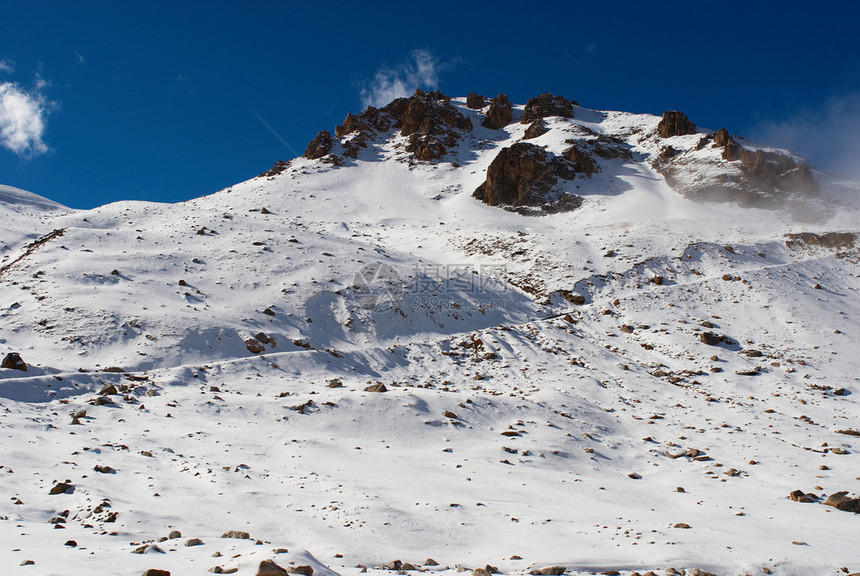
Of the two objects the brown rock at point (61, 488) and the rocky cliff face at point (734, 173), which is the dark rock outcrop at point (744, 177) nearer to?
the rocky cliff face at point (734, 173)

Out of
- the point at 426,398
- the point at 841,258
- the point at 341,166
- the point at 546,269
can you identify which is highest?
the point at 341,166

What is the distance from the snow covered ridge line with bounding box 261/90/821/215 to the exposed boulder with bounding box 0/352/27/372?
143 ft

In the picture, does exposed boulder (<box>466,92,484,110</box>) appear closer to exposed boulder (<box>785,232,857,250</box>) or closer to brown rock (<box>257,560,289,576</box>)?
exposed boulder (<box>785,232,857,250</box>)

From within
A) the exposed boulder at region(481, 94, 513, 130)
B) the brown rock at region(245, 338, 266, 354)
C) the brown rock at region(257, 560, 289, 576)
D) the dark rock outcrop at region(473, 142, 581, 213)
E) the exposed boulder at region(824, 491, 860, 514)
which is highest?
the exposed boulder at region(481, 94, 513, 130)

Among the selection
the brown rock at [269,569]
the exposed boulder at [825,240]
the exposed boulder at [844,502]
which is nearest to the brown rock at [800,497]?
the exposed boulder at [844,502]

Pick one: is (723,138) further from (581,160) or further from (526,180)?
(526,180)

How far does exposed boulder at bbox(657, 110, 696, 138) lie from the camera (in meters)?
67.2

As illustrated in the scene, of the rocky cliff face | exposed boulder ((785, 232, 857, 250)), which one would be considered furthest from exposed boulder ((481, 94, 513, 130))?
exposed boulder ((785, 232, 857, 250))

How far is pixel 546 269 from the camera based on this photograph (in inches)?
1304

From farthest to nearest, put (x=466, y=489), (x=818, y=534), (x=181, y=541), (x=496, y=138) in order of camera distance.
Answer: (x=496, y=138), (x=466, y=489), (x=818, y=534), (x=181, y=541)

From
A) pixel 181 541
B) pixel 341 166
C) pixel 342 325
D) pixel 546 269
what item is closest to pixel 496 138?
pixel 341 166

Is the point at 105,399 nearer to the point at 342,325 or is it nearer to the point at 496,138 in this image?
the point at 342,325

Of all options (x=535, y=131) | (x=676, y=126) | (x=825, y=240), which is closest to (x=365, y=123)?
(x=535, y=131)

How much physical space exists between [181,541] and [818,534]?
10.1 metres
